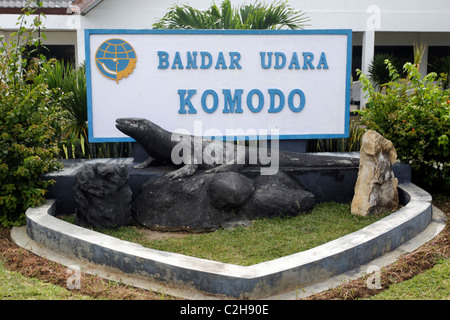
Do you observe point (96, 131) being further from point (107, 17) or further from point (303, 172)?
point (107, 17)

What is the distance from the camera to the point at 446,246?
177 inches

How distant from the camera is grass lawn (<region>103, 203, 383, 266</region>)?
4.43 metres

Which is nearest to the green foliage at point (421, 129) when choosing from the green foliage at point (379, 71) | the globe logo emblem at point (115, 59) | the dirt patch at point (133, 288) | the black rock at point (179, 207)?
the dirt patch at point (133, 288)

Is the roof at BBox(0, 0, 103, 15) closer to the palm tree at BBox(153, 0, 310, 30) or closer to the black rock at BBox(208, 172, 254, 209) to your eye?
the palm tree at BBox(153, 0, 310, 30)

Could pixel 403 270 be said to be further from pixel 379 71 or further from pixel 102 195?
pixel 379 71

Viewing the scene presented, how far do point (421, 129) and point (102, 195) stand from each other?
12.7 feet

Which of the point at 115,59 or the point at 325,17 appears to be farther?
the point at 325,17

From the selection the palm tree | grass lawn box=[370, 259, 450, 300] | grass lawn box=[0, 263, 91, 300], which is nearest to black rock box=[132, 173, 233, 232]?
grass lawn box=[0, 263, 91, 300]

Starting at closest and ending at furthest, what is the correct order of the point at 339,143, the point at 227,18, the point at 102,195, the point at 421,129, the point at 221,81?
the point at 102,195
the point at 421,129
the point at 221,81
the point at 339,143
the point at 227,18

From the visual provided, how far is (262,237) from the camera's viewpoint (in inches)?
189

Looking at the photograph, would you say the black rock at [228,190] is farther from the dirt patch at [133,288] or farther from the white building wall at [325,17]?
the white building wall at [325,17]

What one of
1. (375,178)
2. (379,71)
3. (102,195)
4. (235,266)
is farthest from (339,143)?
(379,71)

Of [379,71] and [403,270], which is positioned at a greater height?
[379,71]

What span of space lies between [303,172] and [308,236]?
46.3 inches
